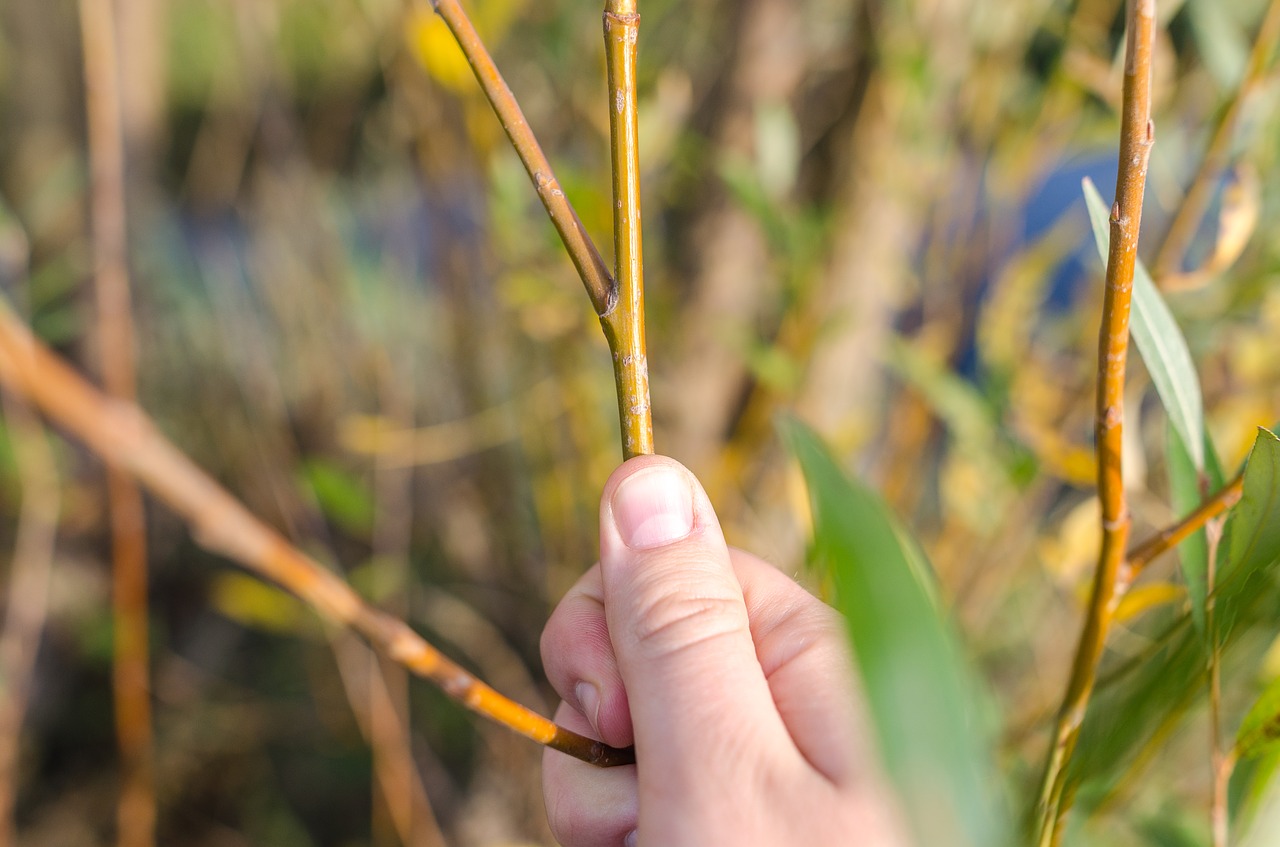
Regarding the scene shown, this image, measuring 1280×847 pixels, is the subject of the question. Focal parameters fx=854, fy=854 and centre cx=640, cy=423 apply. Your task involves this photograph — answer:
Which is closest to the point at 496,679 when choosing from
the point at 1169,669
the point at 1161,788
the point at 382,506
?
the point at 382,506

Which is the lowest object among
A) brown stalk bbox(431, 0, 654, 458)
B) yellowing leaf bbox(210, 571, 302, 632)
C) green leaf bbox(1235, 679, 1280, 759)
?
yellowing leaf bbox(210, 571, 302, 632)

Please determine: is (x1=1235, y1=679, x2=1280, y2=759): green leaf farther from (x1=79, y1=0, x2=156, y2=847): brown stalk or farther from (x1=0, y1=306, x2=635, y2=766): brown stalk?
(x1=79, y1=0, x2=156, y2=847): brown stalk

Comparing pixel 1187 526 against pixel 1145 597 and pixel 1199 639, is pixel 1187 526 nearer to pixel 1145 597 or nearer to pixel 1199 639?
pixel 1199 639

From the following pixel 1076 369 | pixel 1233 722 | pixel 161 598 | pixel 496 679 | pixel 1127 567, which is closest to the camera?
pixel 1127 567

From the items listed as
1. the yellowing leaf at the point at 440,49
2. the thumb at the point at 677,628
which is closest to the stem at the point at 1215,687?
the thumb at the point at 677,628

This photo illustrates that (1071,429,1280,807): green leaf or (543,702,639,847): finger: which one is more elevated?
(1071,429,1280,807): green leaf

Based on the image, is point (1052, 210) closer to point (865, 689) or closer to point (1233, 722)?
point (1233, 722)

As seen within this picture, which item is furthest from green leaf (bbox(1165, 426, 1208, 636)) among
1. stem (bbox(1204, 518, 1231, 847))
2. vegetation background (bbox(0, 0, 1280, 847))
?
vegetation background (bbox(0, 0, 1280, 847))

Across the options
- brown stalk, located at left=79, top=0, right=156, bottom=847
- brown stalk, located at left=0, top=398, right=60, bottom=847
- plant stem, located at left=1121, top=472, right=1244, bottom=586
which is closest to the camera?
plant stem, located at left=1121, top=472, right=1244, bottom=586
